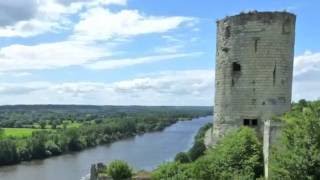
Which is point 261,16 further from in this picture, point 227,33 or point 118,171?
point 118,171

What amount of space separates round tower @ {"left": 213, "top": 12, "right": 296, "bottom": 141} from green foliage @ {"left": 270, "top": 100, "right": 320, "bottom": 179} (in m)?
2.40

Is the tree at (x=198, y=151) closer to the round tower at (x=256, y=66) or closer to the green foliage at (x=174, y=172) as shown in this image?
the green foliage at (x=174, y=172)

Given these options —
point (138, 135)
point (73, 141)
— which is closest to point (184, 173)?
point (73, 141)

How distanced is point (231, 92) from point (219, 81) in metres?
0.59

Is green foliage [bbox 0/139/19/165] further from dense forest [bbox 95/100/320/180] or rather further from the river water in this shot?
dense forest [bbox 95/100/320/180]

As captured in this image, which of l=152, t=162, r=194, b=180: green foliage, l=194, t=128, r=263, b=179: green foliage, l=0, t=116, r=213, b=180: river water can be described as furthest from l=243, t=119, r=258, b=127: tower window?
l=0, t=116, r=213, b=180: river water

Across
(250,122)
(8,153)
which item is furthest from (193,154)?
(8,153)

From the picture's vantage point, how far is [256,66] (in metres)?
15.4

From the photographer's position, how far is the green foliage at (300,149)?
39.6 ft

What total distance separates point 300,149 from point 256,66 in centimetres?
382

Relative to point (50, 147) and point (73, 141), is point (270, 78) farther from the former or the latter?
point (73, 141)

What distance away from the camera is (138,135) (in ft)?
351

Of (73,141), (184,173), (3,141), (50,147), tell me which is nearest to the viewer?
(184,173)

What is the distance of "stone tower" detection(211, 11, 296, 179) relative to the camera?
1540 centimetres
